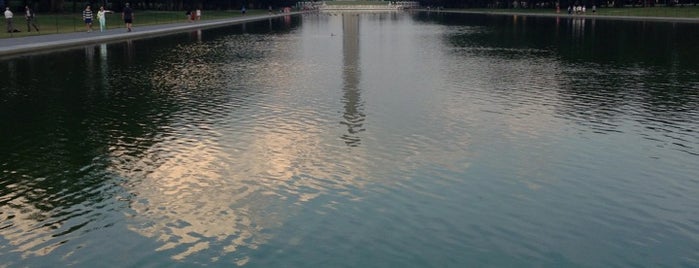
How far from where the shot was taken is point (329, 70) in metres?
25.8

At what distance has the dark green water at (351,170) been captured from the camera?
8125 millimetres

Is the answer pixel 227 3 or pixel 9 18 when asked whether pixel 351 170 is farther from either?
pixel 227 3

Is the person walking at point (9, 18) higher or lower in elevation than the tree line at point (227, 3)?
lower

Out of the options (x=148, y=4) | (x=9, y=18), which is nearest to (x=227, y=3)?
(x=148, y=4)

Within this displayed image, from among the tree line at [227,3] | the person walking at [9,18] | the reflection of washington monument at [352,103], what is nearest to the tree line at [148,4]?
the tree line at [227,3]

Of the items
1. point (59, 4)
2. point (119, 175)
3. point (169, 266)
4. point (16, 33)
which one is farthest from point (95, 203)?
point (59, 4)

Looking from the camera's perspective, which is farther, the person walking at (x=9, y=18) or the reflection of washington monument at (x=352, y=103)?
the person walking at (x=9, y=18)

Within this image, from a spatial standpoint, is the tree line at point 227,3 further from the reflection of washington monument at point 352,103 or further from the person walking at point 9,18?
the reflection of washington monument at point 352,103

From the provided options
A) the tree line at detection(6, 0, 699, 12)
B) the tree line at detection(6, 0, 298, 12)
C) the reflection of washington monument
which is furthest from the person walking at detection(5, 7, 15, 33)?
the tree line at detection(6, 0, 699, 12)

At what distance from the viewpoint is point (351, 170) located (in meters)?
11.4

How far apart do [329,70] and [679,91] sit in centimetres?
1187

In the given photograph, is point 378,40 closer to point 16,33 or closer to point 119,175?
point 16,33

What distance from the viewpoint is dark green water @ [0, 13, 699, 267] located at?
812 centimetres

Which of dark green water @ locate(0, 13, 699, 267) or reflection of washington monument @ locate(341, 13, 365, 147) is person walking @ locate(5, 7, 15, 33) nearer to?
dark green water @ locate(0, 13, 699, 267)
